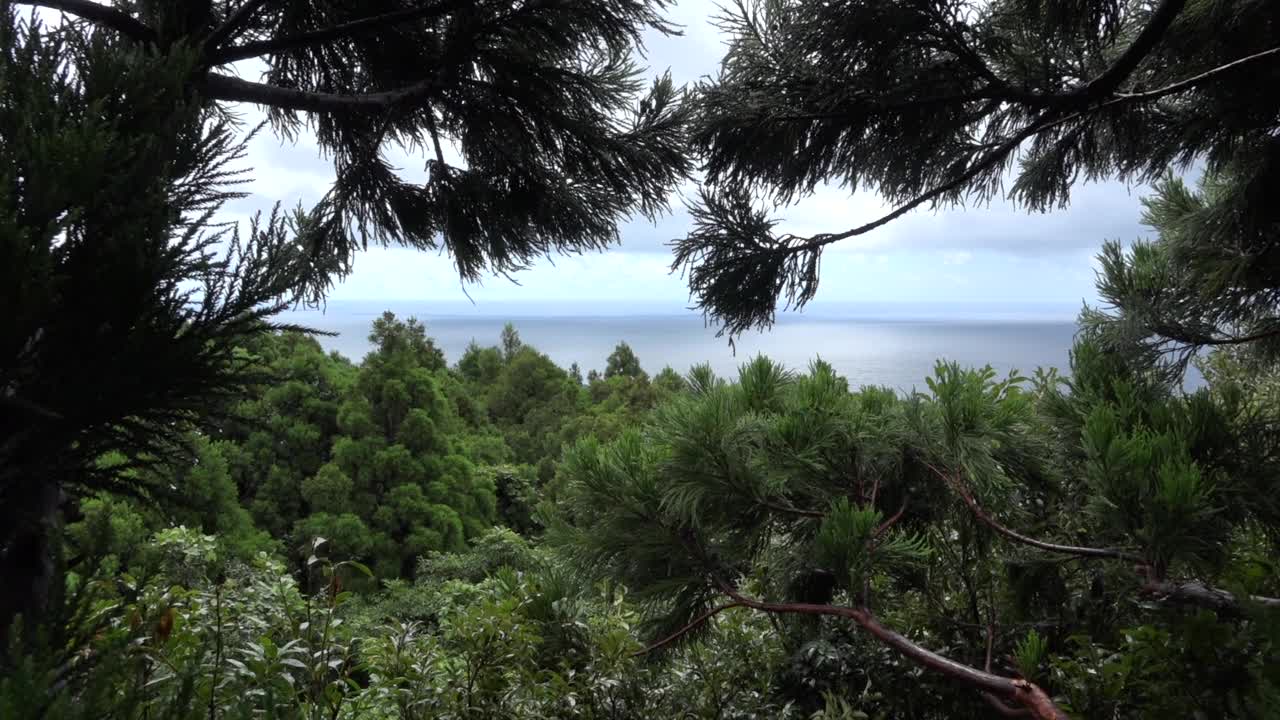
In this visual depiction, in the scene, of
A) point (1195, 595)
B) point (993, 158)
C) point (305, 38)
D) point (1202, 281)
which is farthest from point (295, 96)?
point (1202, 281)

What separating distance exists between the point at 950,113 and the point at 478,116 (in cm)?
125

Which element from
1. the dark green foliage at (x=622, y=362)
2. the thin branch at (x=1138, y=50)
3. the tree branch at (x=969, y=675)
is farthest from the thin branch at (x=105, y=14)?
the dark green foliage at (x=622, y=362)

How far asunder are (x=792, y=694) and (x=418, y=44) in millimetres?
1961

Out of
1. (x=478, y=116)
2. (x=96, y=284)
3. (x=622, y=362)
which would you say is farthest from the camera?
(x=622, y=362)

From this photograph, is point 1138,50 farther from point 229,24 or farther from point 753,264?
point 229,24

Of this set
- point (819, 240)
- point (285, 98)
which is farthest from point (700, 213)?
point (285, 98)

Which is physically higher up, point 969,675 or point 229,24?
point 229,24

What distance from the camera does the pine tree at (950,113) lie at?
150cm

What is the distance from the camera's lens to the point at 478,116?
1.94m

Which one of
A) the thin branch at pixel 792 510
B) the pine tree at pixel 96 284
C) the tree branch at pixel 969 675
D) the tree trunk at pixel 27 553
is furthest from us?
the thin branch at pixel 792 510

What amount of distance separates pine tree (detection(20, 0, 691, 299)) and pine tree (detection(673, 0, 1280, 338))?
0.30 metres

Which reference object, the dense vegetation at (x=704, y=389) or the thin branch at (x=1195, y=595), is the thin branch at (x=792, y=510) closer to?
the dense vegetation at (x=704, y=389)

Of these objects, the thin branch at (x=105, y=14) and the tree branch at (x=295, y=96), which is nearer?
the thin branch at (x=105, y=14)

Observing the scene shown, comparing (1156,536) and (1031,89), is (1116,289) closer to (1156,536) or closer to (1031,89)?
(1031,89)
